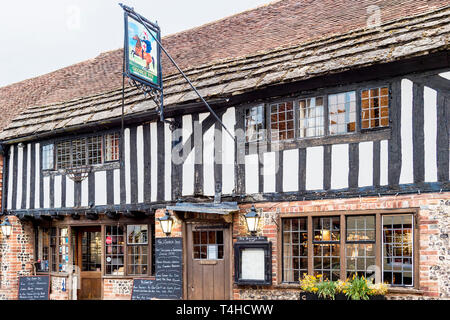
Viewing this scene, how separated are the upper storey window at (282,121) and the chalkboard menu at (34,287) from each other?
7.01 meters

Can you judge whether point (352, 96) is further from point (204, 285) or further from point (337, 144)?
point (204, 285)

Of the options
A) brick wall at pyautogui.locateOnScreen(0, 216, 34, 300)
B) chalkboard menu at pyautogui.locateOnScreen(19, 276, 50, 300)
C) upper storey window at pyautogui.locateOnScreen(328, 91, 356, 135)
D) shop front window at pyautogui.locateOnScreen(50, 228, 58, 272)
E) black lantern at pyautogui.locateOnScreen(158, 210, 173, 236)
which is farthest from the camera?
shop front window at pyautogui.locateOnScreen(50, 228, 58, 272)

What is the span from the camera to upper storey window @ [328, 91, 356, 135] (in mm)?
8930

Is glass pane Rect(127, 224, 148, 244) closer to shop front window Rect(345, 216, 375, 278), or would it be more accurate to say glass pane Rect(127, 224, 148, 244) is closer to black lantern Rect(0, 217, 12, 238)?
black lantern Rect(0, 217, 12, 238)

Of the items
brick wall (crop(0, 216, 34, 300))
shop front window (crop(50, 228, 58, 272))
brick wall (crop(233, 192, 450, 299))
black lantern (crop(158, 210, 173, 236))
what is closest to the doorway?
shop front window (crop(50, 228, 58, 272))

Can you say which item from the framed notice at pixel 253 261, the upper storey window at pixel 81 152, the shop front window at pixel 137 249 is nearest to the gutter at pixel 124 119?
the upper storey window at pixel 81 152

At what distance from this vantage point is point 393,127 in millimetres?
8461

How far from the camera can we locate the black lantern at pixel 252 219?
951 centimetres

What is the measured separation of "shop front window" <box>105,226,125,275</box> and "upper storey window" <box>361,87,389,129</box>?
251 inches

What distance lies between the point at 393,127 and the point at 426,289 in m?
2.50

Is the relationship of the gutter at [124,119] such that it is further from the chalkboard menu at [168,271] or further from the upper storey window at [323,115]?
the chalkboard menu at [168,271]

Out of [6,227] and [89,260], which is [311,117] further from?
[6,227]

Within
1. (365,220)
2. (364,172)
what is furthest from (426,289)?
(364,172)

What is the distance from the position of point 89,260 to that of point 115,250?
148 cm
